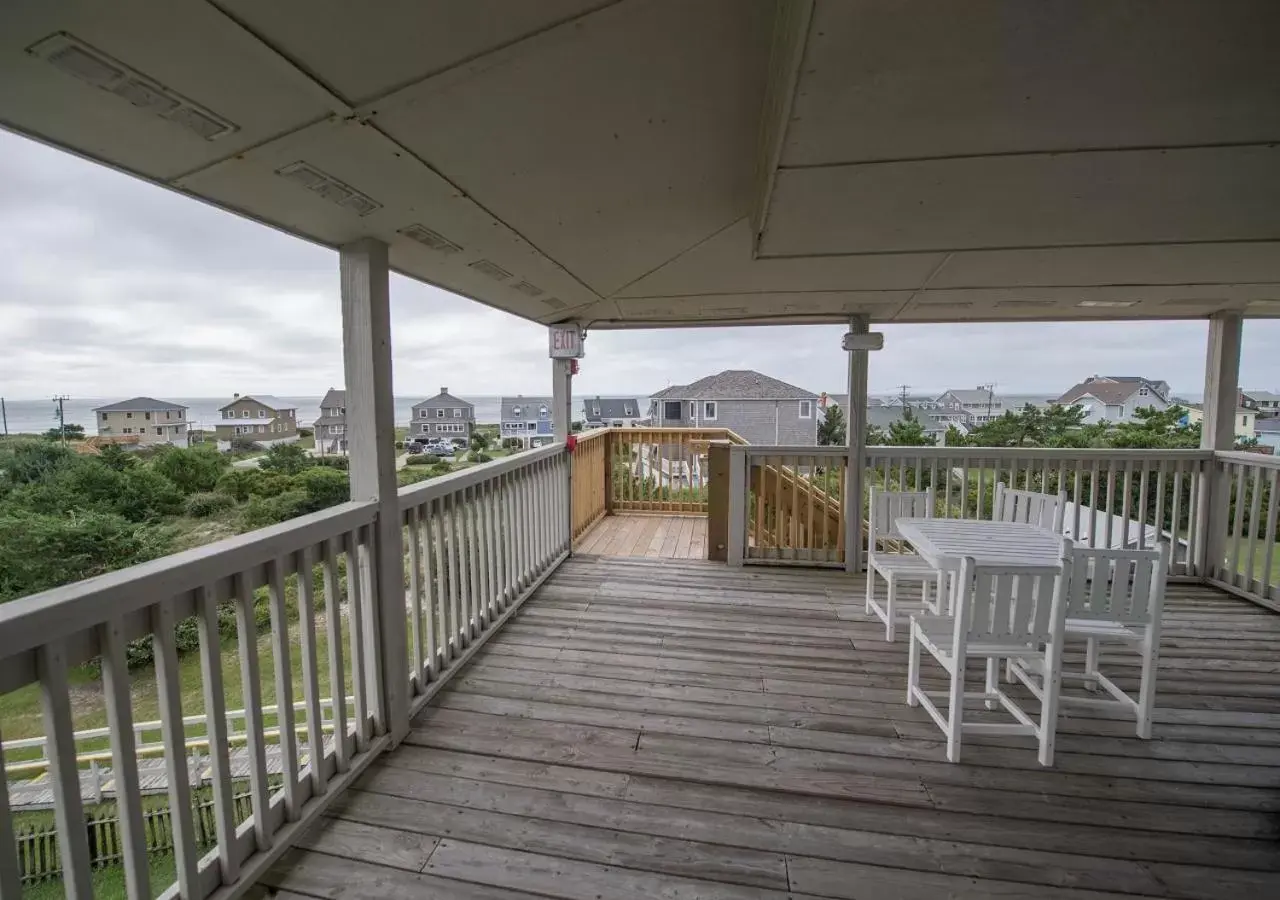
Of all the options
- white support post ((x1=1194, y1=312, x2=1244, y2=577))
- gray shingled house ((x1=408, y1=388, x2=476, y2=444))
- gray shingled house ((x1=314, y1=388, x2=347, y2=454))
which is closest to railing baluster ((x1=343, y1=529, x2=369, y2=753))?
gray shingled house ((x1=314, y1=388, x2=347, y2=454))

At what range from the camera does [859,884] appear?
148 centimetres

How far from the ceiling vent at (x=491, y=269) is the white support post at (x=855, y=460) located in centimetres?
280

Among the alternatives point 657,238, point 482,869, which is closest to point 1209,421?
point 657,238

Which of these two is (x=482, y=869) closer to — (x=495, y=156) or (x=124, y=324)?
(x=124, y=324)

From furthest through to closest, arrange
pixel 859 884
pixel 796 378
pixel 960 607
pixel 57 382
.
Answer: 1. pixel 796 378
2. pixel 960 607
3. pixel 859 884
4. pixel 57 382

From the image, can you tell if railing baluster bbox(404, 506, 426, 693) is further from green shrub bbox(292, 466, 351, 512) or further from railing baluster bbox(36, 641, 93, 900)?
railing baluster bbox(36, 641, 93, 900)

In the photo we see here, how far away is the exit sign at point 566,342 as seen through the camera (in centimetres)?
423

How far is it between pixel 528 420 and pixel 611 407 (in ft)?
7.61

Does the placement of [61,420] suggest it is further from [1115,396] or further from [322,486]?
[1115,396]

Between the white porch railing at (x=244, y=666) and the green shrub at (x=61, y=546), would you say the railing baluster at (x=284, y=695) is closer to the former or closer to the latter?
the white porch railing at (x=244, y=666)

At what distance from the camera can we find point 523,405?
11.0ft

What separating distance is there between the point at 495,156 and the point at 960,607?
2.26 metres

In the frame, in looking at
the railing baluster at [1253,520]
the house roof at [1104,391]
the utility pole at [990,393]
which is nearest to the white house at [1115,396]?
the house roof at [1104,391]

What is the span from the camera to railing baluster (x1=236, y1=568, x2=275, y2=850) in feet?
4.96
